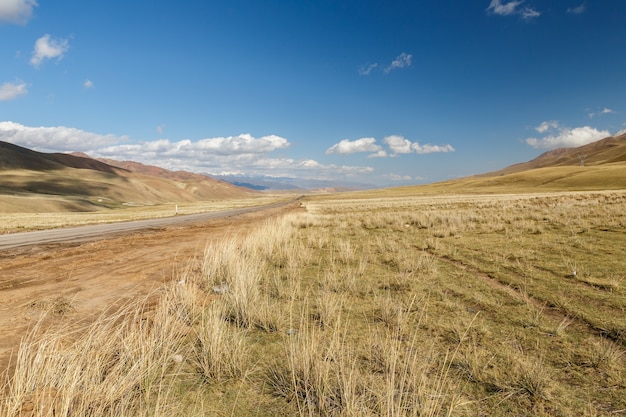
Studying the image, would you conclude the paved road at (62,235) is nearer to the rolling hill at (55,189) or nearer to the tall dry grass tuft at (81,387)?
the tall dry grass tuft at (81,387)

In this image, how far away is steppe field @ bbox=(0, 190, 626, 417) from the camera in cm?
301

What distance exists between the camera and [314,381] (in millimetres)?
3348

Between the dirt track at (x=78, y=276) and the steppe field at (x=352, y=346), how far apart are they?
1.07 ft

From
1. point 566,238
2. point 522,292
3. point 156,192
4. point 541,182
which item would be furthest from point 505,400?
point 156,192

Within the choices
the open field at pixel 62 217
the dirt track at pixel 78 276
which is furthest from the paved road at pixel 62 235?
the open field at pixel 62 217

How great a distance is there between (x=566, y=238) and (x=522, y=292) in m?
8.54

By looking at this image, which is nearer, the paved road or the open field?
the paved road

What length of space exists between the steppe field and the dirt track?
12.9 inches

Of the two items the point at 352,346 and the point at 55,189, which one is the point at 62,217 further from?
the point at 55,189

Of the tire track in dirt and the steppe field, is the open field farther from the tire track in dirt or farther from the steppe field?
the tire track in dirt

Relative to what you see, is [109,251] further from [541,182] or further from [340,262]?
[541,182]

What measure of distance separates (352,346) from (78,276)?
7759mm

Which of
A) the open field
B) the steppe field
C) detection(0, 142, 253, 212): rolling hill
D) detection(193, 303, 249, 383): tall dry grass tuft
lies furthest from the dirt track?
detection(0, 142, 253, 212): rolling hill

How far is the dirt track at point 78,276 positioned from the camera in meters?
5.57
